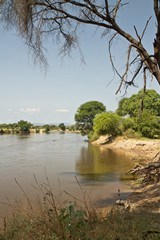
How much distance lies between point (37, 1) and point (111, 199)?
8.02 metres

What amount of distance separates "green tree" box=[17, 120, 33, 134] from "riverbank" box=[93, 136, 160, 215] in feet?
128

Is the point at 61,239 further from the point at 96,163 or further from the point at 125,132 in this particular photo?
the point at 125,132

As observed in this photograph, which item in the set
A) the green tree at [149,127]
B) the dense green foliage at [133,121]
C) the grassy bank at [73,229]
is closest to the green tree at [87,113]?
the dense green foliage at [133,121]

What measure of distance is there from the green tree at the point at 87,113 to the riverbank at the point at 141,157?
876 inches

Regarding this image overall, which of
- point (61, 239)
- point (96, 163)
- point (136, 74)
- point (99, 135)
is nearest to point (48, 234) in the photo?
point (61, 239)

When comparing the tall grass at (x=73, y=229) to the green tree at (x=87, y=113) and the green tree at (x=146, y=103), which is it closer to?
the green tree at (x=146, y=103)

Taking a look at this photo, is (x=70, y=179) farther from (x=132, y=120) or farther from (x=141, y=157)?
(x=132, y=120)

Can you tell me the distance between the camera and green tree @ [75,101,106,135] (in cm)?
6482

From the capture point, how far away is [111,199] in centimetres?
1191

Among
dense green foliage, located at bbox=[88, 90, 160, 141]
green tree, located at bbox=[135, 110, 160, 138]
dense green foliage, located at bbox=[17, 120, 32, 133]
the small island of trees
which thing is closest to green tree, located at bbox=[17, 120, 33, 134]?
dense green foliage, located at bbox=[17, 120, 32, 133]

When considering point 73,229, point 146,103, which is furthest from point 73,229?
point 146,103

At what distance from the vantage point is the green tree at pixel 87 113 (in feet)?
213

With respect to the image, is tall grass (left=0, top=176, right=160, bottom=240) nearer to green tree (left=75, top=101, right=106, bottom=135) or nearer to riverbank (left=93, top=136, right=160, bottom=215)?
riverbank (left=93, top=136, right=160, bottom=215)

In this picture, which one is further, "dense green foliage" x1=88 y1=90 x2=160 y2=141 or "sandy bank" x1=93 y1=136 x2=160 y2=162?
"dense green foliage" x1=88 y1=90 x2=160 y2=141
